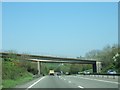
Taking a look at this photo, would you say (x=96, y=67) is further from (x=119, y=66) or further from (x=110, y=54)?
(x=119, y=66)

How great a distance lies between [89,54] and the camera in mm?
174875

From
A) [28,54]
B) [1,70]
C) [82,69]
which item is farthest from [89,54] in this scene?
[1,70]

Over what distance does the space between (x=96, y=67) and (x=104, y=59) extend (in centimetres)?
489

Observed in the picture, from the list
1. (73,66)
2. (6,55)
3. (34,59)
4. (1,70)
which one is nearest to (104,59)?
(34,59)

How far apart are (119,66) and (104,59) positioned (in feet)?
93.4

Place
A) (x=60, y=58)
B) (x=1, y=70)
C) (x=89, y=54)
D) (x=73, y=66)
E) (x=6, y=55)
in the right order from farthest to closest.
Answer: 1. (x=73, y=66)
2. (x=89, y=54)
3. (x=60, y=58)
4. (x=6, y=55)
5. (x=1, y=70)

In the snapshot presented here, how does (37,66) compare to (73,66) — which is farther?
(73,66)

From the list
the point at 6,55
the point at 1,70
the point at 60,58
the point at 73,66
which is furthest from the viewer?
the point at 73,66

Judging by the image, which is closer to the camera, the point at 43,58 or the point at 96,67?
the point at 43,58

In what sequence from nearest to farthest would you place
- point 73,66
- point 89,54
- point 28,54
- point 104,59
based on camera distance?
point 28,54
point 104,59
point 89,54
point 73,66

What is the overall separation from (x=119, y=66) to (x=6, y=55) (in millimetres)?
31089

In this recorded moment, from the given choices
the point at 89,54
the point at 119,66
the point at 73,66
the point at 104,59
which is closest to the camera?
the point at 119,66

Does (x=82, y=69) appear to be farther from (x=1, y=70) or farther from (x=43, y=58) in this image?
(x=1, y=70)

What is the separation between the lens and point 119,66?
99.7m
